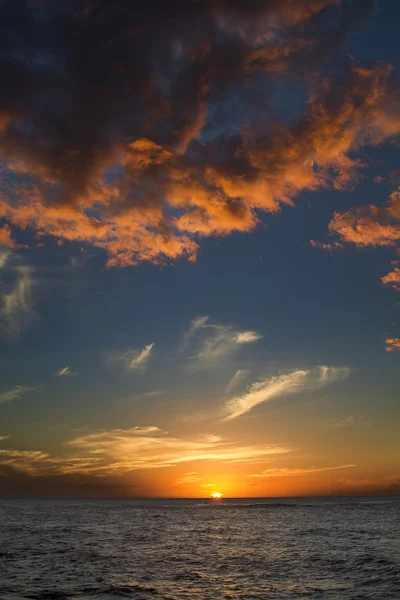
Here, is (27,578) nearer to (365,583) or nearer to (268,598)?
(268,598)

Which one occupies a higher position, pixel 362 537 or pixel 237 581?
pixel 237 581

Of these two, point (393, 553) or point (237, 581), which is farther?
point (393, 553)

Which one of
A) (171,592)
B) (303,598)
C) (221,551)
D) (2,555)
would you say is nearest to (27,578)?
(171,592)

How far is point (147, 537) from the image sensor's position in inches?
1740

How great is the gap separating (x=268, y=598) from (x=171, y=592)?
453cm

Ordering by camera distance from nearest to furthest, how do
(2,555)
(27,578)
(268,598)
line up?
(268,598), (27,578), (2,555)

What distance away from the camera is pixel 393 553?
32.4 meters

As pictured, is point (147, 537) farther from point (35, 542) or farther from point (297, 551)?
point (297, 551)

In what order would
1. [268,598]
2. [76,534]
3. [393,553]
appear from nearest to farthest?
[268,598] < [393,553] < [76,534]

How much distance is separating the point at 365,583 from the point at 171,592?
10375mm

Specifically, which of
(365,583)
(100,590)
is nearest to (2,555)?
(100,590)

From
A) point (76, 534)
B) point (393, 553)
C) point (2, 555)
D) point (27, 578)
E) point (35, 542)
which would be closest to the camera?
point (27, 578)

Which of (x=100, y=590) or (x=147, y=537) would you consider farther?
(x=147, y=537)

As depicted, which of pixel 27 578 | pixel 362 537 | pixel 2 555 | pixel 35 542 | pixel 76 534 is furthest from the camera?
pixel 76 534
